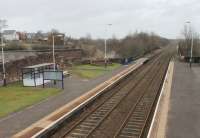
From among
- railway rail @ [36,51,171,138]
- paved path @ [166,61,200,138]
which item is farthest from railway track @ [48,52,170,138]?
paved path @ [166,61,200,138]

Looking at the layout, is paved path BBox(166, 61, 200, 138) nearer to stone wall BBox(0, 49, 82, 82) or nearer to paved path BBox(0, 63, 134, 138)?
paved path BBox(0, 63, 134, 138)

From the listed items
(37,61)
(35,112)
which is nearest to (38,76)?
(35,112)

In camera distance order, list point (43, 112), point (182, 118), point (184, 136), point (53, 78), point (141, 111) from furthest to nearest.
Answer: point (53, 78), point (141, 111), point (43, 112), point (182, 118), point (184, 136)

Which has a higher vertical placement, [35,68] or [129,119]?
[35,68]

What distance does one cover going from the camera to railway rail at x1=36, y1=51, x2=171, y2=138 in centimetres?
1525

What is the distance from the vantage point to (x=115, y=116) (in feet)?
61.5

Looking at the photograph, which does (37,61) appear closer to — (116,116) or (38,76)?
(38,76)

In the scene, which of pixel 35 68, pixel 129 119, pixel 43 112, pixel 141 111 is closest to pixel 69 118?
pixel 43 112

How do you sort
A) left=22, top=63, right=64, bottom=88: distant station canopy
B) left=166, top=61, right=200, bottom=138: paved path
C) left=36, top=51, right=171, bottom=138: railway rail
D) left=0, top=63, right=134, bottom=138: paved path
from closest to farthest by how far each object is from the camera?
left=166, top=61, right=200, bottom=138: paved path < left=36, top=51, right=171, bottom=138: railway rail < left=0, top=63, right=134, bottom=138: paved path < left=22, top=63, right=64, bottom=88: distant station canopy

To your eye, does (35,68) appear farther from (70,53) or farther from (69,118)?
(70,53)

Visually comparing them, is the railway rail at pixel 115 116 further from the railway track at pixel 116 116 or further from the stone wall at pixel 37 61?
the stone wall at pixel 37 61

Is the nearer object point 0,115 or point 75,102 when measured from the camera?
point 0,115

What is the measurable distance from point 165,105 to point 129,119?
3.74 m

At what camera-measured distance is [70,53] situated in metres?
59.1
